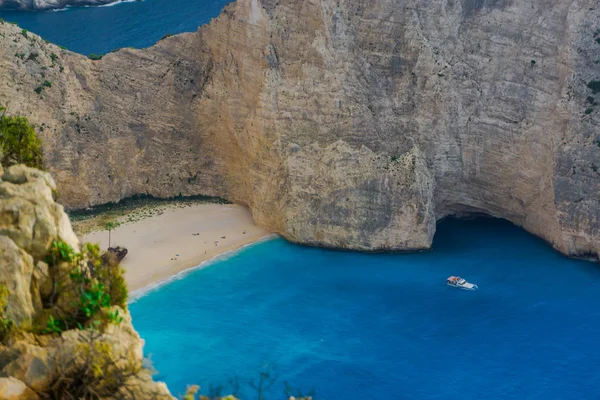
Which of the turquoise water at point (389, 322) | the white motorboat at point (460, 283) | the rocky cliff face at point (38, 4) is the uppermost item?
the rocky cliff face at point (38, 4)

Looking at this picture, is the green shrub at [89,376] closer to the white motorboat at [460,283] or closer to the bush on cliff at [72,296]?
the bush on cliff at [72,296]

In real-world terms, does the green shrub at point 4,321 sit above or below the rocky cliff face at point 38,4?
below

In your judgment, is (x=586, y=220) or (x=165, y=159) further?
(x=165, y=159)

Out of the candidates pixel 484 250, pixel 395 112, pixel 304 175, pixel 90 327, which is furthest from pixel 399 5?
pixel 90 327

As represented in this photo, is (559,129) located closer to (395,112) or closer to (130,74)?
(395,112)

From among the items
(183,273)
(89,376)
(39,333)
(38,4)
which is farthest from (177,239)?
(38,4)

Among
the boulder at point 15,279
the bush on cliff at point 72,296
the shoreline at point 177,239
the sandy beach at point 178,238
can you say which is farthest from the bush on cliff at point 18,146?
the sandy beach at point 178,238

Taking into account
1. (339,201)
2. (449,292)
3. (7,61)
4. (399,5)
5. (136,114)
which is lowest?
(449,292)
